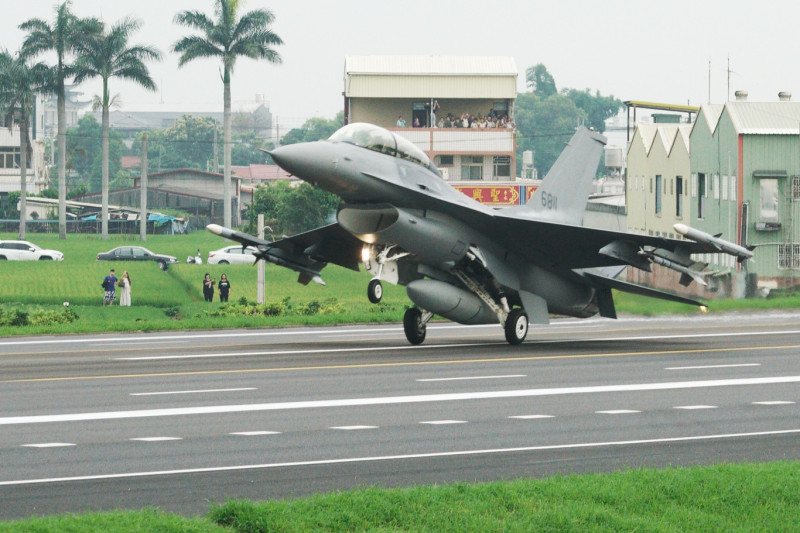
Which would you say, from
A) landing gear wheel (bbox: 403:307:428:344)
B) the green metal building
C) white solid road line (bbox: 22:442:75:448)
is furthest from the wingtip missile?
the green metal building

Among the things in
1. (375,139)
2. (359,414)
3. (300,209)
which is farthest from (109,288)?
(300,209)

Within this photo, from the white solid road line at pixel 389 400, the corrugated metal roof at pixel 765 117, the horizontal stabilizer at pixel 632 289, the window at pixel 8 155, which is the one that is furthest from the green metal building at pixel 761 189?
the window at pixel 8 155

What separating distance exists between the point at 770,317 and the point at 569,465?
24.4 m

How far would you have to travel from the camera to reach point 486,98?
94250 millimetres

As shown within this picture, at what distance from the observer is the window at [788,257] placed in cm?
5209

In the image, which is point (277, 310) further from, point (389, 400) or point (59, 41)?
point (59, 41)

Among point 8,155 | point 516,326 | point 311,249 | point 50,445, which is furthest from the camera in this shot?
point 8,155

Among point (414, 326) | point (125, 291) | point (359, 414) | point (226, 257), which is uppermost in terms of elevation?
point (226, 257)

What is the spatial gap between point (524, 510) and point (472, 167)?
78.1 meters

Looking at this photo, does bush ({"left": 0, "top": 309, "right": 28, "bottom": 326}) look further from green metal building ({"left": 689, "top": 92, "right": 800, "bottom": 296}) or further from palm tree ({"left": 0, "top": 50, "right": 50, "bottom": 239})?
palm tree ({"left": 0, "top": 50, "right": 50, "bottom": 239})

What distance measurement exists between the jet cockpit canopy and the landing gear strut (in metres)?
4.20

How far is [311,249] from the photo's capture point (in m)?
30.1

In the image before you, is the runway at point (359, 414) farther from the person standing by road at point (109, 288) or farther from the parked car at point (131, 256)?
the parked car at point (131, 256)

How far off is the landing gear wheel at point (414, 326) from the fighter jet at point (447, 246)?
2cm
